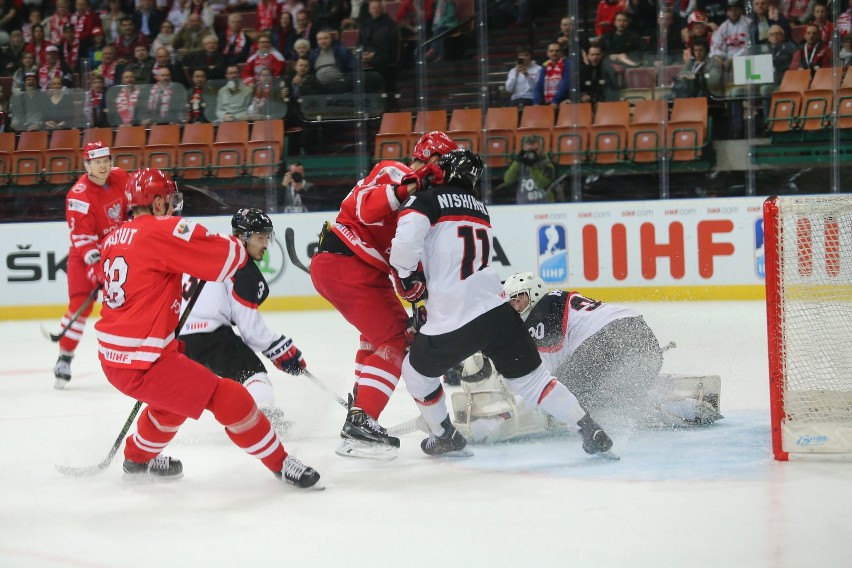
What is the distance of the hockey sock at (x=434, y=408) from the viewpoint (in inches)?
148

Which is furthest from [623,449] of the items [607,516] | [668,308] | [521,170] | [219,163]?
[219,163]

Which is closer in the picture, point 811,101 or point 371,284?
point 371,284

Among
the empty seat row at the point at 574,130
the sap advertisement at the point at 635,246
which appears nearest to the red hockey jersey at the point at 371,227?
the sap advertisement at the point at 635,246

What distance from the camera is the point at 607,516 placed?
3.04 metres

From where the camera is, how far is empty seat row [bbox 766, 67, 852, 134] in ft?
25.5

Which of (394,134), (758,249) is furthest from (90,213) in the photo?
(758,249)

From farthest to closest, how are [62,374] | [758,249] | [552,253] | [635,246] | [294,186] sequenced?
[294,186] → [552,253] → [635,246] → [758,249] → [62,374]

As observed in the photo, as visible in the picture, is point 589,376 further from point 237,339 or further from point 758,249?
point 758,249

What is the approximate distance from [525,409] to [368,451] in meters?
0.66

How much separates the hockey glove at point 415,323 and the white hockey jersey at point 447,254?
5.8 inches

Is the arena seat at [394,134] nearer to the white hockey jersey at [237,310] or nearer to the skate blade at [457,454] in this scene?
the white hockey jersey at [237,310]

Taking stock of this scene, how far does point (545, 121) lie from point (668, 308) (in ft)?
6.03

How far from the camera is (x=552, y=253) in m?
8.10

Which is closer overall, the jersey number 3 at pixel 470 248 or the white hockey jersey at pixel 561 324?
the jersey number 3 at pixel 470 248
